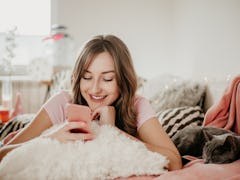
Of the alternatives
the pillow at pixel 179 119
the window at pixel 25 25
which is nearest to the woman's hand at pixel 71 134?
the pillow at pixel 179 119

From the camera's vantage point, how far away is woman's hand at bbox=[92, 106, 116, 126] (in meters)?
1.37

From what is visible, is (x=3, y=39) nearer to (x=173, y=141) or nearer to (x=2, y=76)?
(x=2, y=76)

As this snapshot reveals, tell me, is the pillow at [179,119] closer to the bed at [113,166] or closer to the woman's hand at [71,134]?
the bed at [113,166]

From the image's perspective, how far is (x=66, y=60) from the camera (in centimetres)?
346

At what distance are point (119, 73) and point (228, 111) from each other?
1.80 feet

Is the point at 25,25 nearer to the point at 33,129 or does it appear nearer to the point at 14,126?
the point at 14,126

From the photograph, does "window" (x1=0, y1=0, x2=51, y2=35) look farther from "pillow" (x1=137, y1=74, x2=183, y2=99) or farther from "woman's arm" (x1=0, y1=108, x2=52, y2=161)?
"woman's arm" (x1=0, y1=108, x2=52, y2=161)

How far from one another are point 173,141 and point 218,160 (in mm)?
272

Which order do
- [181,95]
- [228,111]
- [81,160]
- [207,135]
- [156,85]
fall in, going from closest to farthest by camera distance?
[81,160], [207,135], [228,111], [181,95], [156,85]

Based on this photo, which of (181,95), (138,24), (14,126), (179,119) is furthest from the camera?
(138,24)

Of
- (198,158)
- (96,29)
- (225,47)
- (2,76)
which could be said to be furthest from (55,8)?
(198,158)

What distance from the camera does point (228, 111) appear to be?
1.63m

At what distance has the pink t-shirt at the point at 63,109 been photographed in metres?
1.43

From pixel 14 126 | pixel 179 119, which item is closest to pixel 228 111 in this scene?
pixel 179 119
